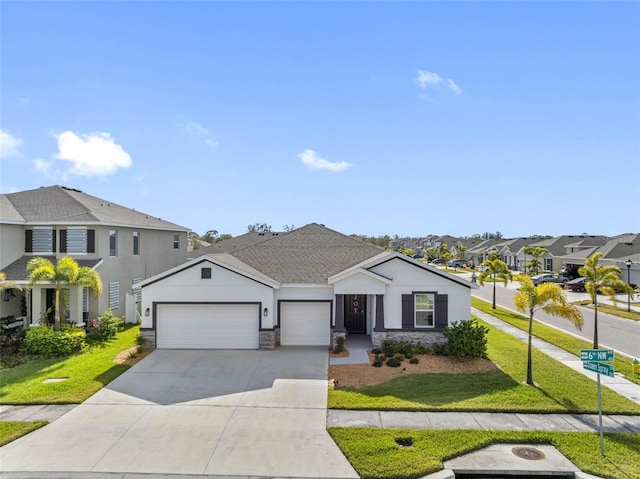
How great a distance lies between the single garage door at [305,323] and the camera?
1753cm

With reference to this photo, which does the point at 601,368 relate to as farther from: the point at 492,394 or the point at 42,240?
the point at 42,240

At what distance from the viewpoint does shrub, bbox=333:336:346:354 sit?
16.1 metres

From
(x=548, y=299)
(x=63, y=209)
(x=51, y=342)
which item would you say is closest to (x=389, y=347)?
(x=548, y=299)

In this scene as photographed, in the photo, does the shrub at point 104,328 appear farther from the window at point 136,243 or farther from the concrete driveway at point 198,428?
the window at point 136,243

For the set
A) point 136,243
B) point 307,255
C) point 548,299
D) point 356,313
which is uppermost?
point 136,243

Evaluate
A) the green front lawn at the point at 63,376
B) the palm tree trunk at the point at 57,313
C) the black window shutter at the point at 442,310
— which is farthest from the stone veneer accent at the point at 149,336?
the black window shutter at the point at 442,310

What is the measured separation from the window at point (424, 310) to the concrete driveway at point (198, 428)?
5.31 meters

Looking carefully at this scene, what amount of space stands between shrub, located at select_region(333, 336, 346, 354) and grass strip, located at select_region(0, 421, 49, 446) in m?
9.83

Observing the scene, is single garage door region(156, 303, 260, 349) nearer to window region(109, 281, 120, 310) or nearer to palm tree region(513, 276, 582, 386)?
window region(109, 281, 120, 310)

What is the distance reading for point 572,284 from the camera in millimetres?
39188

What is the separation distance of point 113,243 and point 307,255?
10749mm

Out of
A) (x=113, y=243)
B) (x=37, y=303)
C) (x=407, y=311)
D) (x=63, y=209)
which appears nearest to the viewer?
(x=407, y=311)

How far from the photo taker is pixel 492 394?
→ 38.6 feet

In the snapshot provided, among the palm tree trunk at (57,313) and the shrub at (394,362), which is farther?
the palm tree trunk at (57,313)
